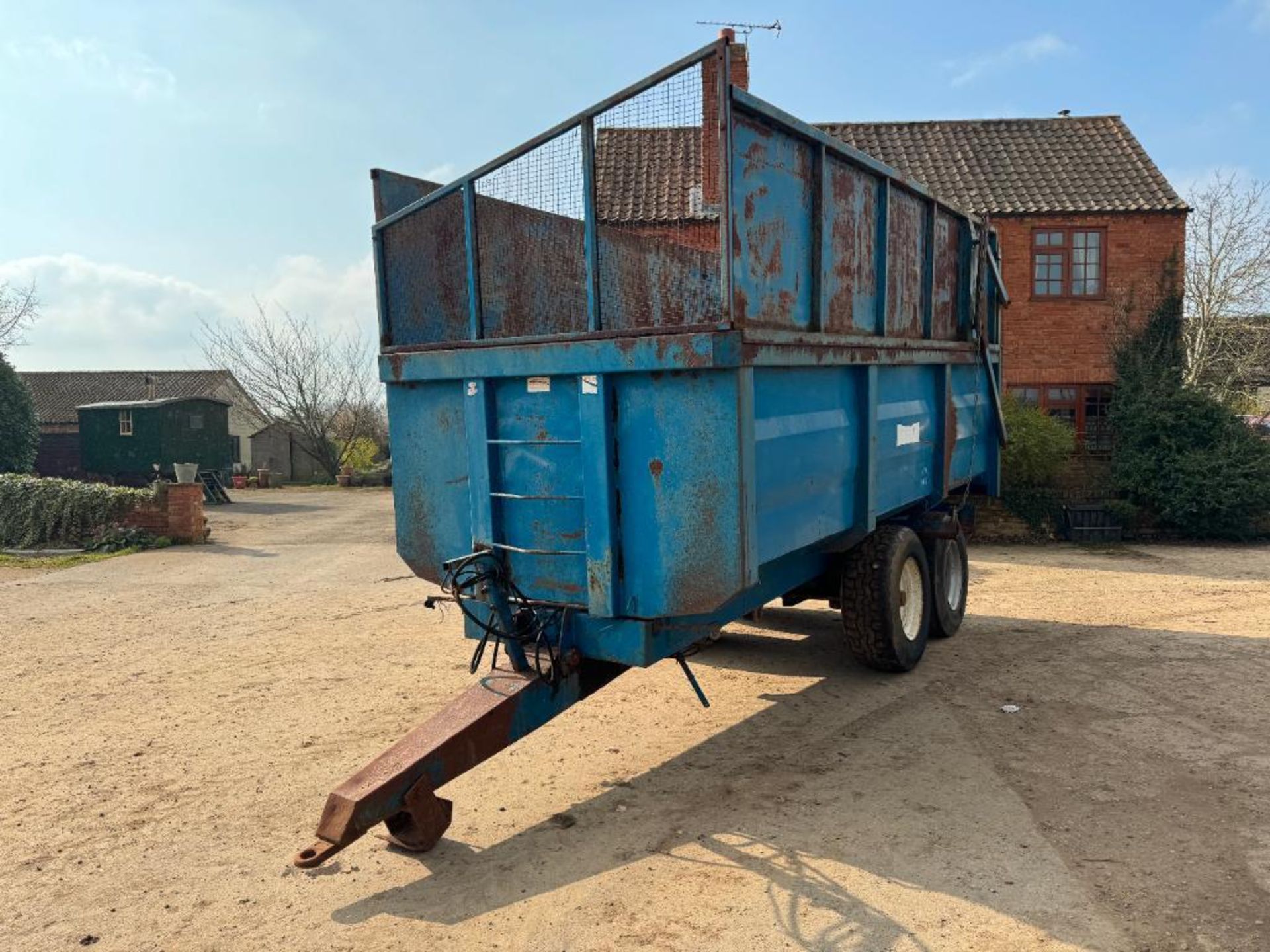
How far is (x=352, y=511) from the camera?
20.7 metres

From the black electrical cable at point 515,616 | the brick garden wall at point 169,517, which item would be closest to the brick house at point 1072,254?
the brick garden wall at point 169,517

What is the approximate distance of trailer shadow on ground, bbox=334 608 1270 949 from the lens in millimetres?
3361

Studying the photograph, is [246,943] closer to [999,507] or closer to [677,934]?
[677,934]

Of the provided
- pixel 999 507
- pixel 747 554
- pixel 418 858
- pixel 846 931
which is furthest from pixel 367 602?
pixel 999 507

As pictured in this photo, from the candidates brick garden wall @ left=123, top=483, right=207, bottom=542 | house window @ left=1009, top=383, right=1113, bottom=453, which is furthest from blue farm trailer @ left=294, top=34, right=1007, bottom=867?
house window @ left=1009, top=383, right=1113, bottom=453

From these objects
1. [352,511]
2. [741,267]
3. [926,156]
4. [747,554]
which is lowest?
[352,511]

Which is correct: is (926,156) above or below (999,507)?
above

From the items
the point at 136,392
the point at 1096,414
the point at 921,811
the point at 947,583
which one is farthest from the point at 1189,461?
the point at 136,392

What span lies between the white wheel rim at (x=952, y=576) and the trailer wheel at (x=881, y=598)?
2.99 feet

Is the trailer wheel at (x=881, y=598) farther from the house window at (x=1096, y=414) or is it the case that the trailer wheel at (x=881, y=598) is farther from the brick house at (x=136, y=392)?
the brick house at (x=136, y=392)

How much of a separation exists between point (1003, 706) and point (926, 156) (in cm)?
1444

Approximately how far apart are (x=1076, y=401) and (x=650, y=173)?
14.6 metres

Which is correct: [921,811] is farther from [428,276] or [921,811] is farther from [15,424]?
[15,424]

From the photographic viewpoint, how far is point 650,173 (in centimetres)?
361
